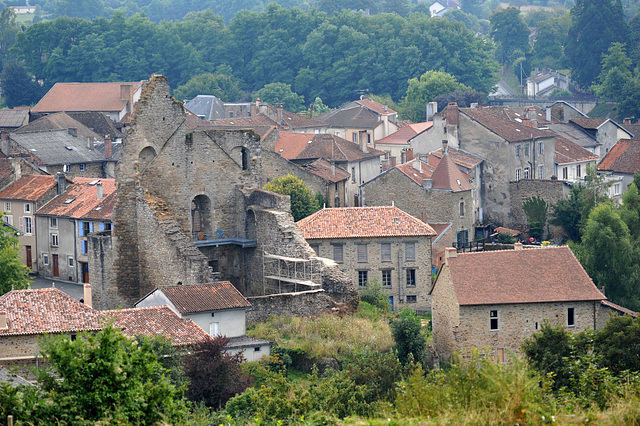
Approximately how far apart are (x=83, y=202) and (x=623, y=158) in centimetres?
3657

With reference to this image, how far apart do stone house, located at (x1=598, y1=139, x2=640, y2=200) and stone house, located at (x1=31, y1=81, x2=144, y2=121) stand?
1541 inches

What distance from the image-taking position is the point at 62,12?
17275cm

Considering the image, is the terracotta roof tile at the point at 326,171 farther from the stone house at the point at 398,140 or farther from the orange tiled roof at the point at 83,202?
the orange tiled roof at the point at 83,202

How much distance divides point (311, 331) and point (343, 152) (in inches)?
1351

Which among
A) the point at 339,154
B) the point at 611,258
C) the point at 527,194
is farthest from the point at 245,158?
the point at 339,154

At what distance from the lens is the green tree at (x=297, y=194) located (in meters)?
56.5

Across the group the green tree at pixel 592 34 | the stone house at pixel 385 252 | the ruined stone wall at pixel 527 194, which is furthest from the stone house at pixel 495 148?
the green tree at pixel 592 34

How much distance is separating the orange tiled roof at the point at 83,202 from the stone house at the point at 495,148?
22740mm

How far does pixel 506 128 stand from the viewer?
6662 cm

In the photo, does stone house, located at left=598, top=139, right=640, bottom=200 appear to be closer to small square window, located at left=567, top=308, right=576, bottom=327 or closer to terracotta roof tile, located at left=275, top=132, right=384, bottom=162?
terracotta roof tile, located at left=275, top=132, right=384, bottom=162

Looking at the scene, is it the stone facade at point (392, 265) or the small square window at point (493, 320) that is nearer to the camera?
the small square window at point (493, 320)

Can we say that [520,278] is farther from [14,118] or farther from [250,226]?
[14,118]

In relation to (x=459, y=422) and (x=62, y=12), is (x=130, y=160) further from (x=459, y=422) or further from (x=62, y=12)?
(x=62, y=12)

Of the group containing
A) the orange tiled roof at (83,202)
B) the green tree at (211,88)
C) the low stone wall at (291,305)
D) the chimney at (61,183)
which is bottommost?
the low stone wall at (291,305)
